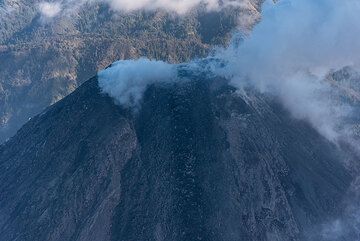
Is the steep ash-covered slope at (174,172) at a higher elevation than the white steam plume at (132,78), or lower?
lower

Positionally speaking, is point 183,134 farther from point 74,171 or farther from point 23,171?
point 23,171

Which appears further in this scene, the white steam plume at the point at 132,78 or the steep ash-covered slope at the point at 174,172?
the white steam plume at the point at 132,78

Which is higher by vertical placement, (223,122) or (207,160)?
(223,122)

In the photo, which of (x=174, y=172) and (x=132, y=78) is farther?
(x=132, y=78)

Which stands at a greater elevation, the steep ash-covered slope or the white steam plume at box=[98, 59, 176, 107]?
the white steam plume at box=[98, 59, 176, 107]

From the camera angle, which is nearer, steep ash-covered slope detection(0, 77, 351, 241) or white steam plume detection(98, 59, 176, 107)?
steep ash-covered slope detection(0, 77, 351, 241)

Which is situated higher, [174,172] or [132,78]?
[132,78]

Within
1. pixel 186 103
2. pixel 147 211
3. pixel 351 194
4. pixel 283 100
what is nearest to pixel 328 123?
pixel 283 100

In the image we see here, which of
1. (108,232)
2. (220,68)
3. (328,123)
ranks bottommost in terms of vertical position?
(108,232)
